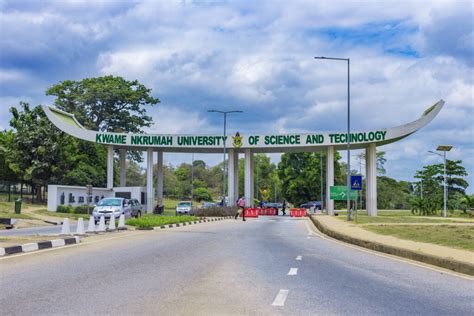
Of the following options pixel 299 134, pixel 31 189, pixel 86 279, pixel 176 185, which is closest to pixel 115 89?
pixel 31 189

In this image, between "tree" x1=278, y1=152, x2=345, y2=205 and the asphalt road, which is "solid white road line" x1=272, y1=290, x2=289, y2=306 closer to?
the asphalt road

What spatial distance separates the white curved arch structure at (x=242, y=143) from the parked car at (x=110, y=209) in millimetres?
21073

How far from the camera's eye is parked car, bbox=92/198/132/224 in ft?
108

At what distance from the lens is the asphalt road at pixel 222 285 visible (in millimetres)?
7703

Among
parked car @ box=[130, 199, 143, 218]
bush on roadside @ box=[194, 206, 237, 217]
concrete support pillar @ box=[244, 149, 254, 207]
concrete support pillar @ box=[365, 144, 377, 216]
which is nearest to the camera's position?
parked car @ box=[130, 199, 143, 218]

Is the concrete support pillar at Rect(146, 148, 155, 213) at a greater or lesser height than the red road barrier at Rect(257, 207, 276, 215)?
greater

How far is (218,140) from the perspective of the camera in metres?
59.1

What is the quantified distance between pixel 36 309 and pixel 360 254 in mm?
10598

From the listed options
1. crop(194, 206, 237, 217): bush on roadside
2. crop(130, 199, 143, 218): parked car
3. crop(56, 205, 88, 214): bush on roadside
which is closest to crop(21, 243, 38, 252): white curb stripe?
crop(130, 199, 143, 218): parked car

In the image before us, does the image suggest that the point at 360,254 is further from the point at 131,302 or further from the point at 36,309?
the point at 36,309

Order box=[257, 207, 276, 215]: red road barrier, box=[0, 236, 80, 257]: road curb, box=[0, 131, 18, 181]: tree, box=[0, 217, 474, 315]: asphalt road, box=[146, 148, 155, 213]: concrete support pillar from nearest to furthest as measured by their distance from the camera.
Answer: box=[0, 217, 474, 315]: asphalt road, box=[0, 236, 80, 257]: road curb, box=[146, 148, 155, 213]: concrete support pillar, box=[0, 131, 18, 181]: tree, box=[257, 207, 276, 215]: red road barrier

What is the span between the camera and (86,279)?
10.2m

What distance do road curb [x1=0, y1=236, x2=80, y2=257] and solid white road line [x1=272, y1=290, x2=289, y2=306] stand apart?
327 inches

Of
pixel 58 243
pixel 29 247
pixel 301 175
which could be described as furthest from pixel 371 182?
pixel 29 247
